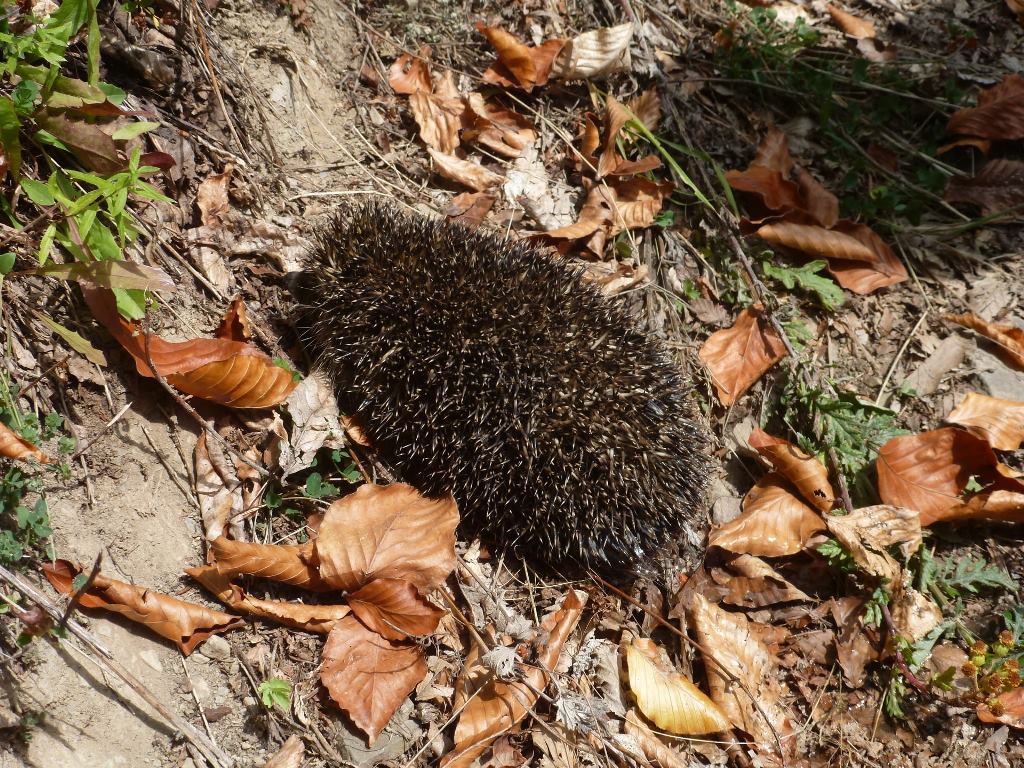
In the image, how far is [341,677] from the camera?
11.5 ft

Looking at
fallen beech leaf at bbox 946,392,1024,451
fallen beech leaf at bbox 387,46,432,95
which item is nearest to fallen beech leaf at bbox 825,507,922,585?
fallen beech leaf at bbox 946,392,1024,451

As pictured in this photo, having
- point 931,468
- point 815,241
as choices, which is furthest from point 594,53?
point 931,468

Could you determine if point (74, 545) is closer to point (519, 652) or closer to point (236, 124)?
point (519, 652)

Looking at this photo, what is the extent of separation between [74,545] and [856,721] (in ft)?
13.5

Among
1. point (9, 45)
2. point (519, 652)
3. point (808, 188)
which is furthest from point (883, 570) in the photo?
point (9, 45)

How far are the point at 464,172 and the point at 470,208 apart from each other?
30 centimetres

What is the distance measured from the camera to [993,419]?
5.05m

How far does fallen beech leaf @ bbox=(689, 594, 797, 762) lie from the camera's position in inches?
162

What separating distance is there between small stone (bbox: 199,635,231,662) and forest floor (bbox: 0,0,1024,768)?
0.07 ft

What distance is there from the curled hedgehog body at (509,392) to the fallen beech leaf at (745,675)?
47 centimetres

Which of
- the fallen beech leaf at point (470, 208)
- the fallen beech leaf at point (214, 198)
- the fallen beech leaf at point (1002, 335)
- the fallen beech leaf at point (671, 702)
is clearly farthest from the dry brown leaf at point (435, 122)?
the fallen beech leaf at point (1002, 335)

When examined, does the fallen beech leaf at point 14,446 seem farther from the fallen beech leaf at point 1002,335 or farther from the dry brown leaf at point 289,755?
the fallen beech leaf at point 1002,335

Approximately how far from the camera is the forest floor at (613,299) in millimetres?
3363

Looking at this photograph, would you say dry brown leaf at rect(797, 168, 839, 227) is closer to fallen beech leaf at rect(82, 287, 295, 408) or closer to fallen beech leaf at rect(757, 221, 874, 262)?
fallen beech leaf at rect(757, 221, 874, 262)
